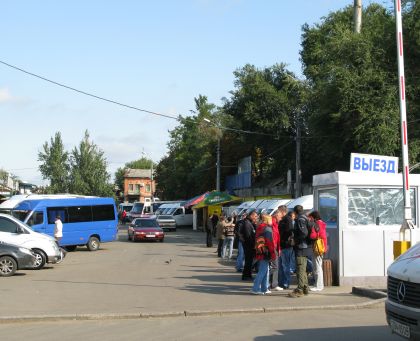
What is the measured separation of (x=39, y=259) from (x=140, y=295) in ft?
25.7

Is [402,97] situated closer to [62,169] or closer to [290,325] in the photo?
[290,325]

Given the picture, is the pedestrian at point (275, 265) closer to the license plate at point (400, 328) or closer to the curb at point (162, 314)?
the curb at point (162, 314)

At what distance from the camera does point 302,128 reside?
43.9 metres

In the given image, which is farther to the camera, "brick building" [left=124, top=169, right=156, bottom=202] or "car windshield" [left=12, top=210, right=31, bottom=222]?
"brick building" [left=124, top=169, right=156, bottom=202]

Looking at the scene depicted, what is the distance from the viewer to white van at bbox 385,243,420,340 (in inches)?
262

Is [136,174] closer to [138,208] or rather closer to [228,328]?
[138,208]

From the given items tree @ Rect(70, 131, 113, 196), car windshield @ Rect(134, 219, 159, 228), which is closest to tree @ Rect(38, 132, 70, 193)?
tree @ Rect(70, 131, 113, 196)

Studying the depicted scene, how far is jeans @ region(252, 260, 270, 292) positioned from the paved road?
6.99 ft

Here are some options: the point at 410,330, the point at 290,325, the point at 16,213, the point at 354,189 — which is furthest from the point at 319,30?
the point at 410,330

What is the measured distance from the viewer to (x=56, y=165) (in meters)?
73.7

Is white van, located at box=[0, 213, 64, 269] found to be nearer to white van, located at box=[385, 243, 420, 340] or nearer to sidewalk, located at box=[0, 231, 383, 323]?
sidewalk, located at box=[0, 231, 383, 323]

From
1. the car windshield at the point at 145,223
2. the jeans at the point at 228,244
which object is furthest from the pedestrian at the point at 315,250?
the car windshield at the point at 145,223

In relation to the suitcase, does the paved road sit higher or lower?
lower

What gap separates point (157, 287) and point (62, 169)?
6148 cm
